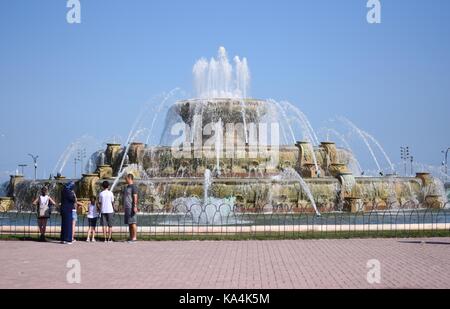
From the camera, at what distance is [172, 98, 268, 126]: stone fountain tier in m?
35.8

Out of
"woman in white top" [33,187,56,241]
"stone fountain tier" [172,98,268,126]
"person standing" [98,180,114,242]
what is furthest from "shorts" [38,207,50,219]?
"stone fountain tier" [172,98,268,126]

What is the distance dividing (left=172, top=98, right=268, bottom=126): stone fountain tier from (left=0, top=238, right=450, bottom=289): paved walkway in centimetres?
2087

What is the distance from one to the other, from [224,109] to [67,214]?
69.0 feet

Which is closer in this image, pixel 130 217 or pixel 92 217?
pixel 130 217

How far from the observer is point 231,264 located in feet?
37.5

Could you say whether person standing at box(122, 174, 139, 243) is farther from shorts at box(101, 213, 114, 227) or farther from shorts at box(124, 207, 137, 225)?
shorts at box(101, 213, 114, 227)

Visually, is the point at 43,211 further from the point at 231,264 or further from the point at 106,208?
the point at 231,264

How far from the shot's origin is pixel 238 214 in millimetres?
24828

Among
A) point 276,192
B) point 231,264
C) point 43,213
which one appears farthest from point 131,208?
point 276,192
